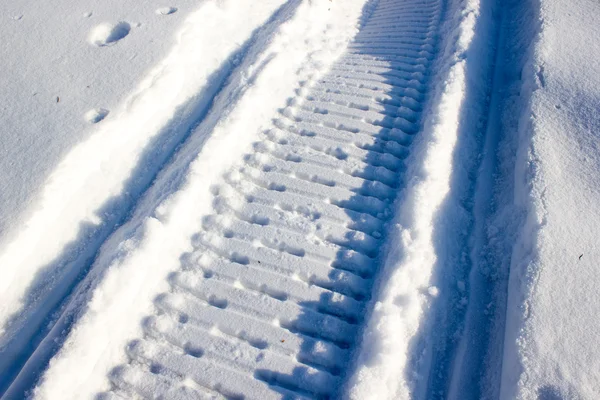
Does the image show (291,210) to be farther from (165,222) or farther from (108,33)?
(108,33)

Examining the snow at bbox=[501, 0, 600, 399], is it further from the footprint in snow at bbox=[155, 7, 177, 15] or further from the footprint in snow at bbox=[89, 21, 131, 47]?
the footprint in snow at bbox=[89, 21, 131, 47]

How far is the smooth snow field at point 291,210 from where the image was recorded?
1.77m

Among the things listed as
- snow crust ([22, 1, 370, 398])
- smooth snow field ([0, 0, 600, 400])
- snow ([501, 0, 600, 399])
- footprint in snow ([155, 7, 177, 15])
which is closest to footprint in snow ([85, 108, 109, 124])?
smooth snow field ([0, 0, 600, 400])

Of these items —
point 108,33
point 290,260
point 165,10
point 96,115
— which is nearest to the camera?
point 290,260

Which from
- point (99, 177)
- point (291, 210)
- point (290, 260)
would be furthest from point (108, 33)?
point (290, 260)

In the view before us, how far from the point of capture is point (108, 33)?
322cm

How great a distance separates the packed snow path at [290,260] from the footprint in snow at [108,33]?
1.42 m

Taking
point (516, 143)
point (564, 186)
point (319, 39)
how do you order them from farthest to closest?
1. point (319, 39)
2. point (516, 143)
3. point (564, 186)

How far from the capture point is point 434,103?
279 cm

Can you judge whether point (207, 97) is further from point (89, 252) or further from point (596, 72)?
point (596, 72)

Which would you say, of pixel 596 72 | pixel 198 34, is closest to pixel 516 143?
pixel 596 72

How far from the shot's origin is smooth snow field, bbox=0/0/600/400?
1774 mm

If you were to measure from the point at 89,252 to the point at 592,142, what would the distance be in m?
2.70

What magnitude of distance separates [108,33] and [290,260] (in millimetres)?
2320
